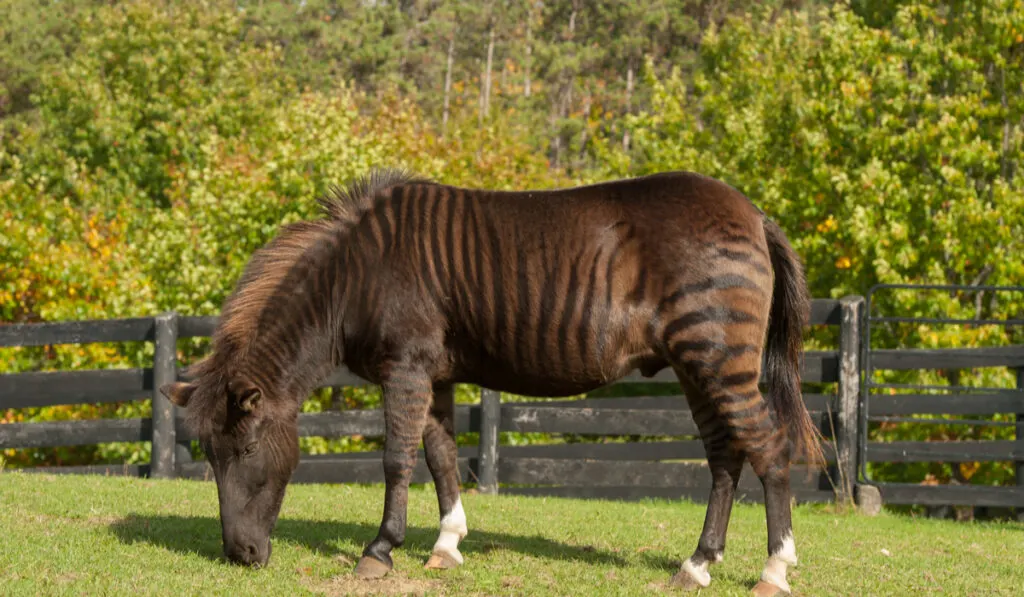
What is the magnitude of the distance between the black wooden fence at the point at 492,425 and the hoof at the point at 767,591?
452cm

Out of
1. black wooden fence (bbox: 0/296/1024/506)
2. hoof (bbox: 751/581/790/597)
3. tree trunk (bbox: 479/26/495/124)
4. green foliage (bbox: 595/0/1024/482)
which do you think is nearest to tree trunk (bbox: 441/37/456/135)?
tree trunk (bbox: 479/26/495/124)

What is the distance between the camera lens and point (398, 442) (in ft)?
17.8

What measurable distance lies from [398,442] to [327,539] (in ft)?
3.71

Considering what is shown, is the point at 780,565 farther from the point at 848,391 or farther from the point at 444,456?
the point at 848,391

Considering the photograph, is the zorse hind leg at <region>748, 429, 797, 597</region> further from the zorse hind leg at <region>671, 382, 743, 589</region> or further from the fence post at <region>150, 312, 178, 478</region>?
the fence post at <region>150, 312, 178, 478</region>

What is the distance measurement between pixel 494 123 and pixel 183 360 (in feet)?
59.5

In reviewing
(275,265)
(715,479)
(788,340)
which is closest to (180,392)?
(275,265)

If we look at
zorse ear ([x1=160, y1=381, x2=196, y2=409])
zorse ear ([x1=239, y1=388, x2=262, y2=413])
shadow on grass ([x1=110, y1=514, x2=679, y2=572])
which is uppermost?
zorse ear ([x1=239, y1=388, x2=262, y2=413])

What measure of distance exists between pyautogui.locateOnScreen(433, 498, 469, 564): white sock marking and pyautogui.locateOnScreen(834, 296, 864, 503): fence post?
479cm

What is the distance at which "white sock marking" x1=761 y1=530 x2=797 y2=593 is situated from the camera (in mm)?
5148

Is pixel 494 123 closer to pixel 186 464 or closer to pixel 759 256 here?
pixel 186 464

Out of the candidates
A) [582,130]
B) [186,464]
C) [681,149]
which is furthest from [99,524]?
[582,130]

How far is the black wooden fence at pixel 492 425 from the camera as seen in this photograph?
952 centimetres

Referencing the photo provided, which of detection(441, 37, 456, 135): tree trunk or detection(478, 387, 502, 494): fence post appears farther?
detection(441, 37, 456, 135): tree trunk
